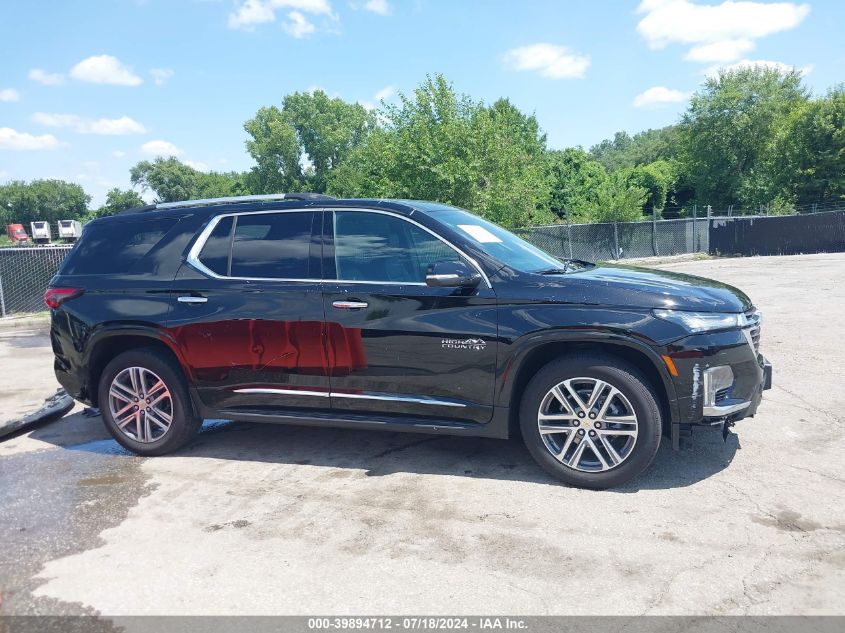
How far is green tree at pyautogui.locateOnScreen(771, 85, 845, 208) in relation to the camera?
135 feet

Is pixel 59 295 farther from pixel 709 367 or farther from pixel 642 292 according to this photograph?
pixel 709 367

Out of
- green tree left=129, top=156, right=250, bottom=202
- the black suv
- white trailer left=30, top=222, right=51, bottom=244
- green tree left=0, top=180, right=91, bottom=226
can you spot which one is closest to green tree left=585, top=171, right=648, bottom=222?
the black suv

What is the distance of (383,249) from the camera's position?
15.4 feet

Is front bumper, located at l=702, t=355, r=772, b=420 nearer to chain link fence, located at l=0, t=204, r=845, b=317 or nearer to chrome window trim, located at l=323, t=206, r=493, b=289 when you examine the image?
chrome window trim, located at l=323, t=206, r=493, b=289

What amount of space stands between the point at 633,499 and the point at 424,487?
4.26ft

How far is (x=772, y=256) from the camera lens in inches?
1104

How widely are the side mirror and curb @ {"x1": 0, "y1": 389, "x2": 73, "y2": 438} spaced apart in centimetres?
412

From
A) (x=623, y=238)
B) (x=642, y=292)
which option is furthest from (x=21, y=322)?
(x=623, y=238)

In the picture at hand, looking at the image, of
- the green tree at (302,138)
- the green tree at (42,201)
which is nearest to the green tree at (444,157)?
the green tree at (302,138)

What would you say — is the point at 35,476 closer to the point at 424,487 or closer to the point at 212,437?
the point at 212,437

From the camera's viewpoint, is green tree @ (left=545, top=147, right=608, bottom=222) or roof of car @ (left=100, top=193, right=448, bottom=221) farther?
green tree @ (left=545, top=147, right=608, bottom=222)

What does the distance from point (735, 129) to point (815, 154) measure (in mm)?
10855

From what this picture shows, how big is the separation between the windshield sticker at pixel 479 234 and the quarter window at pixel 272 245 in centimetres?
113

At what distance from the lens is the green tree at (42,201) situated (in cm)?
11075
